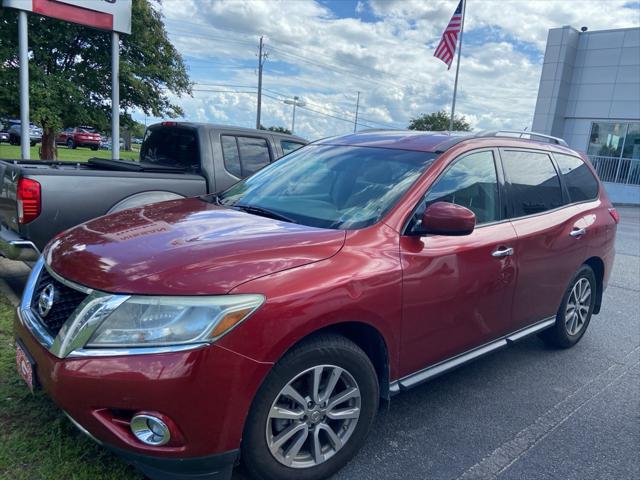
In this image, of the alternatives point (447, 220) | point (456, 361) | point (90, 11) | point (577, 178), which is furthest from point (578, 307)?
point (90, 11)

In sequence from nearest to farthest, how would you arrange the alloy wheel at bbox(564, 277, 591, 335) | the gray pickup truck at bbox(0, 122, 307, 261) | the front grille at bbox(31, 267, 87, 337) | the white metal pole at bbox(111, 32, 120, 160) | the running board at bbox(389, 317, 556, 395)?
the front grille at bbox(31, 267, 87, 337), the running board at bbox(389, 317, 556, 395), the gray pickup truck at bbox(0, 122, 307, 261), the alloy wheel at bbox(564, 277, 591, 335), the white metal pole at bbox(111, 32, 120, 160)

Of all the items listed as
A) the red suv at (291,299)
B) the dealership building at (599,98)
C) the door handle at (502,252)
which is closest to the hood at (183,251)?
the red suv at (291,299)

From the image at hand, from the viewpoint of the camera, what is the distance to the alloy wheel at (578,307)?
179 inches

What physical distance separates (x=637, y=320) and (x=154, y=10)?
1026cm

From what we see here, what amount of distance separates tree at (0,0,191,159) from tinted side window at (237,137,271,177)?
5215 mm

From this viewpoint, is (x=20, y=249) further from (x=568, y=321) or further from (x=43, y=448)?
(x=568, y=321)

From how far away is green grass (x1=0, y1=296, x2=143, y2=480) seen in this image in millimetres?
2408

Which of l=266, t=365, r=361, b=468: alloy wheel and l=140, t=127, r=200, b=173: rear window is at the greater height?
l=140, t=127, r=200, b=173: rear window

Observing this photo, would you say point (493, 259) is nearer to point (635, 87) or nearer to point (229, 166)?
point (229, 166)

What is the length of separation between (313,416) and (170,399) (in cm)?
77

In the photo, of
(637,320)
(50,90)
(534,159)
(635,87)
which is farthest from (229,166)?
(635,87)

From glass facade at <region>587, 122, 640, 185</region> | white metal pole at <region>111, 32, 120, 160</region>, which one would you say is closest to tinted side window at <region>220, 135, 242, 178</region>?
white metal pole at <region>111, 32, 120, 160</region>

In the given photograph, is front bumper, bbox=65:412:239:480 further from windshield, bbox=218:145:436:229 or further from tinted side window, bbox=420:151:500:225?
tinted side window, bbox=420:151:500:225

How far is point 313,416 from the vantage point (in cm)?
249
